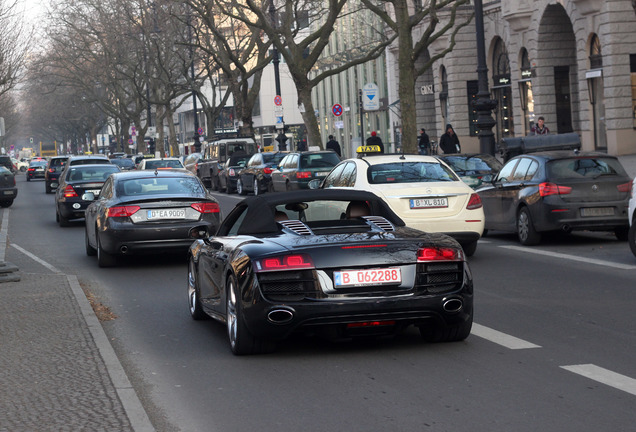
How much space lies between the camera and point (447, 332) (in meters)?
8.45

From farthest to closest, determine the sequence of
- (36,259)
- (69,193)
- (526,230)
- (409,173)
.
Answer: (69,193) < (36,259) < (526,230) < (409,173)

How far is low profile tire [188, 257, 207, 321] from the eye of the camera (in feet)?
33.3

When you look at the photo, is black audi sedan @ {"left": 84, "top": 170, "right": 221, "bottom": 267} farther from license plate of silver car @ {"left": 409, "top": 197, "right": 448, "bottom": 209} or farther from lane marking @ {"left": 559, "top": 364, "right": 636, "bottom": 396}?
lane marking @ {"left": 559, "top": 364, "right": 636, "bottom": 396}

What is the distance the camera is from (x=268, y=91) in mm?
114188

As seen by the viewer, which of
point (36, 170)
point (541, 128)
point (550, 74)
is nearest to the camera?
point (541, 128)

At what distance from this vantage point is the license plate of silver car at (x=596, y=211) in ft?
53.8

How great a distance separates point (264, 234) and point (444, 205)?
261 inches

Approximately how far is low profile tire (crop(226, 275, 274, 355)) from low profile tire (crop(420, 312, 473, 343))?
1208mm

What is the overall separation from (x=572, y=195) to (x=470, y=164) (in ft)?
24.7

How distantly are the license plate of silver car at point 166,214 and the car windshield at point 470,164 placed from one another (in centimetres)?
948

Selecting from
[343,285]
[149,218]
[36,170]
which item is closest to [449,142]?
[149,218]

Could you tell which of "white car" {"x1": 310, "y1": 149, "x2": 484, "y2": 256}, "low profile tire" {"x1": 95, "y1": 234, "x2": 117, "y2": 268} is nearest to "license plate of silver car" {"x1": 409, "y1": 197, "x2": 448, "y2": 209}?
"white car" {"x1": 310, "y1": 149, "x2": 484, "y2": 256}

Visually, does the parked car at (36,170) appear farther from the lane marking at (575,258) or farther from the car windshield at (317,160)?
the lane marking at (575,258)

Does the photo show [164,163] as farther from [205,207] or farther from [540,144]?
[205,207]
